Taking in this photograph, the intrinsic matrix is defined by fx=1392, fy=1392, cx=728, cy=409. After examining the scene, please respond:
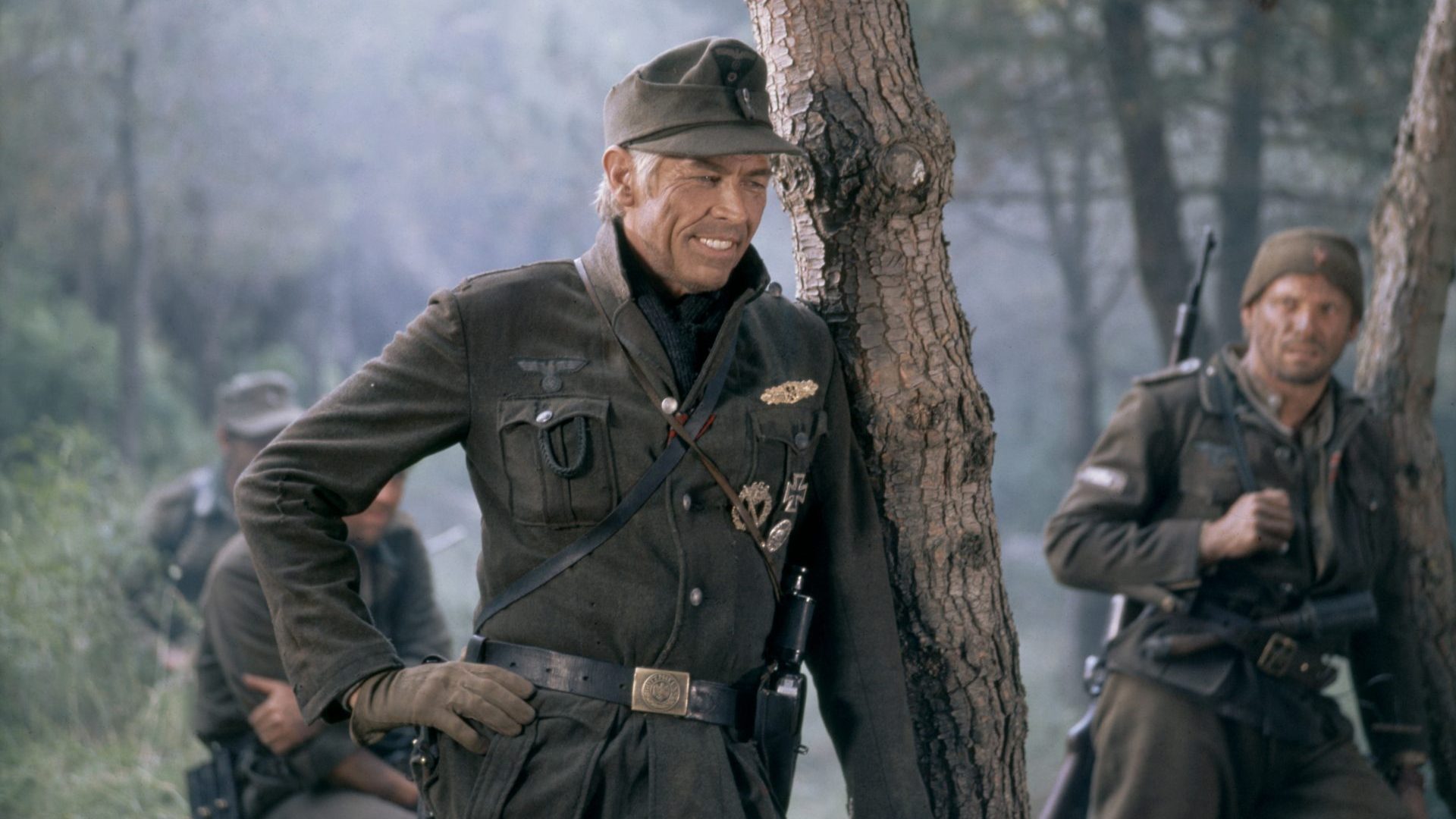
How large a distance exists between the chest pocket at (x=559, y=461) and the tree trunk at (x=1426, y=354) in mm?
3502

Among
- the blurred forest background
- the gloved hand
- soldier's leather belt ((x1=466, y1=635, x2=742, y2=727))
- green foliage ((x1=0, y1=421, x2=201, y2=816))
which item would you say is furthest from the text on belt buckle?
the blurred forest background

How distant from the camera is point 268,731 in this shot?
4.12 metres

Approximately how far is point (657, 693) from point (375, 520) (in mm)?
2343

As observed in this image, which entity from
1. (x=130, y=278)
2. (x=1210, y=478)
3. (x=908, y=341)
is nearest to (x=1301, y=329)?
(x=1210, y=478)

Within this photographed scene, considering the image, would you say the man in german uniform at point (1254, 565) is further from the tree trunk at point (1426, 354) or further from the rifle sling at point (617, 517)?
the rifle sling at point (617, 517)

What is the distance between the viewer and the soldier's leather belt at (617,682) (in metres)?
2.44

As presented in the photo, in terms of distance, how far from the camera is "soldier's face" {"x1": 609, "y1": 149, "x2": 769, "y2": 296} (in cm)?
254

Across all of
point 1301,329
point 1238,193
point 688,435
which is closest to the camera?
point 688,435

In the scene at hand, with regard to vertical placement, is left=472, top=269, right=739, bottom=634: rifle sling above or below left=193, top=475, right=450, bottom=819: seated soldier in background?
above

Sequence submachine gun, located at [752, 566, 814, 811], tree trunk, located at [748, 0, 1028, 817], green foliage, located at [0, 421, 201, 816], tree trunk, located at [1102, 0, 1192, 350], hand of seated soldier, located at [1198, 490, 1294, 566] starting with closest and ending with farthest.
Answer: submachine gun, located at [752, 566, 814, 811], tree trunk, located at [748, 0, 1028, 817], hand of seated soldier, located at [1198, 490, 1294, 566], green foliage, located at [0, 421, 201, 816], tree trunk, located at [1102, 0, 1192, 350]

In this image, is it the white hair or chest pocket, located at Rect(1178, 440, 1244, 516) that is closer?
the white hair

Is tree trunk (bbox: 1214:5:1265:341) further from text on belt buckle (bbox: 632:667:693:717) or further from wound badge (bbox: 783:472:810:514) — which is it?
text on belt buckle (bbox: 632:667:693:717)

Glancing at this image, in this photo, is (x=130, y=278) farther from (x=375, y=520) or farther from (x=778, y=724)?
(x=778, y=724)

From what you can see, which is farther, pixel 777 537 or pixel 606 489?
pixel 777 537
